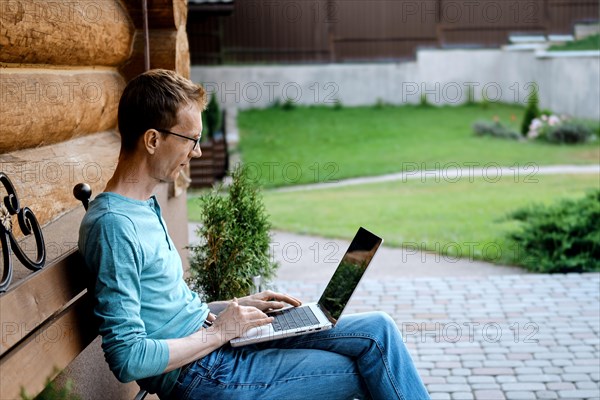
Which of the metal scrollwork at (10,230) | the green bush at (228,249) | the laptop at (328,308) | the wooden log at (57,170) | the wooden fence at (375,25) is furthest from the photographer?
the wooden fence at (375,25)

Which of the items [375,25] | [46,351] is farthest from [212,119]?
[46,351]

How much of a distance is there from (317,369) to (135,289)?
2.16 ft

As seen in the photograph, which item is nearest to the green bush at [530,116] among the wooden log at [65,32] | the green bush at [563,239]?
the green bush at [563,239]

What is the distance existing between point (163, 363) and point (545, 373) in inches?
118

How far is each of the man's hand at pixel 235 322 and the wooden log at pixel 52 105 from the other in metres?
1.02

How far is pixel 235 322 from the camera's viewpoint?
2.64 m

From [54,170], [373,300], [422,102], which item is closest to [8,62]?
[54,170]

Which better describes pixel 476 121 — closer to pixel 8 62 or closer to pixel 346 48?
pixel 346 48

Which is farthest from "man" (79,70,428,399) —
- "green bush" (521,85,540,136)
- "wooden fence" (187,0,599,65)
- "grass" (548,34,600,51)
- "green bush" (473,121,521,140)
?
"grass" (548,34,600,51)

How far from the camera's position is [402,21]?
772 inches

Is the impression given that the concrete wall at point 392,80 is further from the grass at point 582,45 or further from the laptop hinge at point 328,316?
the laptop hinge at point 328,316

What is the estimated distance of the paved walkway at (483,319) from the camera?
15.2 feet

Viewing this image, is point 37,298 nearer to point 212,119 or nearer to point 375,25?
point 212,119

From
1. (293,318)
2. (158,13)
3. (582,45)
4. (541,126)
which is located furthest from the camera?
(582,45)
